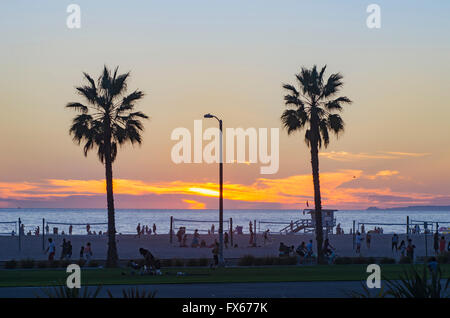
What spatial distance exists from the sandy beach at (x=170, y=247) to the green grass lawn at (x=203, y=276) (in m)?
16.3

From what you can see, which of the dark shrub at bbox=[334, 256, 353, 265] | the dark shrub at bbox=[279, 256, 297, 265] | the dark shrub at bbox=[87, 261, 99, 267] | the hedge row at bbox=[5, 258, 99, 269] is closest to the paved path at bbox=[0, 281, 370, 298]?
the hedge row at bbox=[5, 258, 99, 269]

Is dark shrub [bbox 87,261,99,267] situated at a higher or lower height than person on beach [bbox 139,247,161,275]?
lower

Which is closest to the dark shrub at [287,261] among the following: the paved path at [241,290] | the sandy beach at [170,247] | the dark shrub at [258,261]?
the dark shrub at [258,261]

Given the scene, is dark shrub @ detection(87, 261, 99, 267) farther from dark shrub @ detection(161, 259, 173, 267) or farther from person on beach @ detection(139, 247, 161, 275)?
person on beach @ detection(139, 247, 161, 275)

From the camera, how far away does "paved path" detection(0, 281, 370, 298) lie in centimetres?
2470

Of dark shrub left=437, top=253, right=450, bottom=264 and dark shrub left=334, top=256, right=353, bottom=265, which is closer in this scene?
dark shrub left=437, top=253, right=450, bottom=264

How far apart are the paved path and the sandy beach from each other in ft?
85.0

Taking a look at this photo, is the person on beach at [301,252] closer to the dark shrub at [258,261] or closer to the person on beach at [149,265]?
the dark shrub at [258,261]

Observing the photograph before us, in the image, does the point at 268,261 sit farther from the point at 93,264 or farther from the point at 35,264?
the point at 35,264

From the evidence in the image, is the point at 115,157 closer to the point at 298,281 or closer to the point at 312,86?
the point at 312,86

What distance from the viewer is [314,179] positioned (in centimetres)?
4931

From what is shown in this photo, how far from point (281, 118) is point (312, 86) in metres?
3.16

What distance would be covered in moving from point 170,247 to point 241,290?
39214 mm
